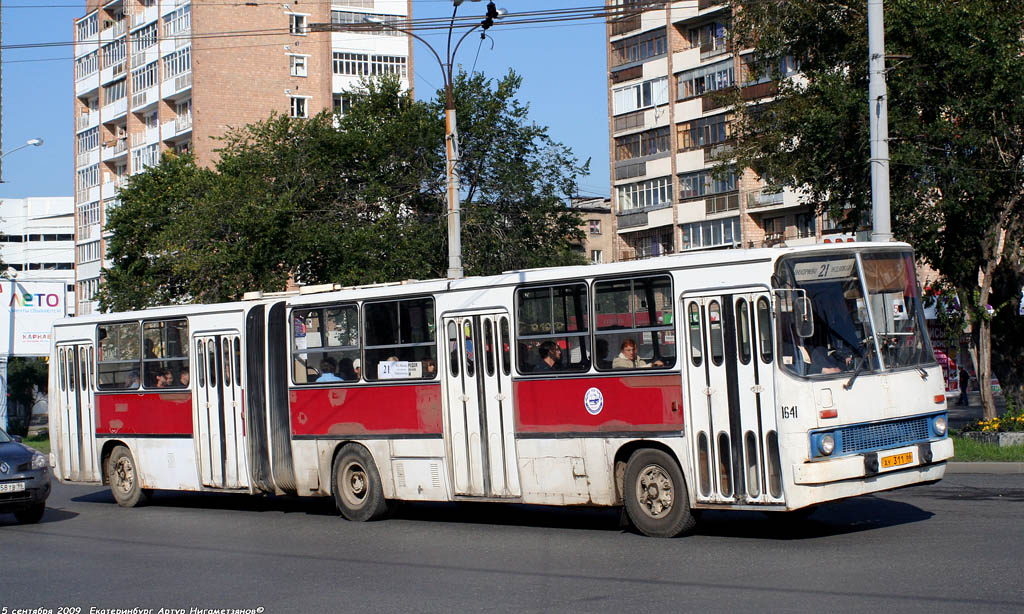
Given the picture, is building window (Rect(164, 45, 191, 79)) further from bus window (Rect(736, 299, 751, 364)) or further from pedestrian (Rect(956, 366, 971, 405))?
bus window (Rect(736, 299, 751, 364))

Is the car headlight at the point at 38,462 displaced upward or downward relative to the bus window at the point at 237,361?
downward

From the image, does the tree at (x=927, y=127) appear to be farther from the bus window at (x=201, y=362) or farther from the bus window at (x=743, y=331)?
the bus window at (x=201, y=362)

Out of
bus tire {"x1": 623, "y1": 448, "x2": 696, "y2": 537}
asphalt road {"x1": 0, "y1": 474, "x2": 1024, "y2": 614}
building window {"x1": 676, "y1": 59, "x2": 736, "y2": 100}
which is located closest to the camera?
asphalt road {"x1": 0, "y1": 474, "x2": 1024, "y2": 614}

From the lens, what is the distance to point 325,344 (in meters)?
16.4

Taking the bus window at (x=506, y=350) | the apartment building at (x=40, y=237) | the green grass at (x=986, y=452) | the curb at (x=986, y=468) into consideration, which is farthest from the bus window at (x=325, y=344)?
the apartment building at (x=40, y=237)

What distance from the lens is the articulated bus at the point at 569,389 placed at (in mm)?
11734

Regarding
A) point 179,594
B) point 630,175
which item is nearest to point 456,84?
point 630,175

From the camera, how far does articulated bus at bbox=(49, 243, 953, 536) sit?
1173 centimetres

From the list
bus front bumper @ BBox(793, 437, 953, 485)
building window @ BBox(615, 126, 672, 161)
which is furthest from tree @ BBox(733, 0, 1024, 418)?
building window @ BBox(615, 126, 672, 161)

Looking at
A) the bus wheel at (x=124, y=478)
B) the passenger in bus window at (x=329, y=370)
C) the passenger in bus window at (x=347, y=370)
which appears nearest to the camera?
the passenger in bus window at (x=347, y=370)

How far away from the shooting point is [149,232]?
2183 inches

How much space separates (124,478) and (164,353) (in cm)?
235

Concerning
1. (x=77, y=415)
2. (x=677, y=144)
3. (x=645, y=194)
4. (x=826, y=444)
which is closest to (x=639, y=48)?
(x=677, y=144)

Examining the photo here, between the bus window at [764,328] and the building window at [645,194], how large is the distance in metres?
55.0
